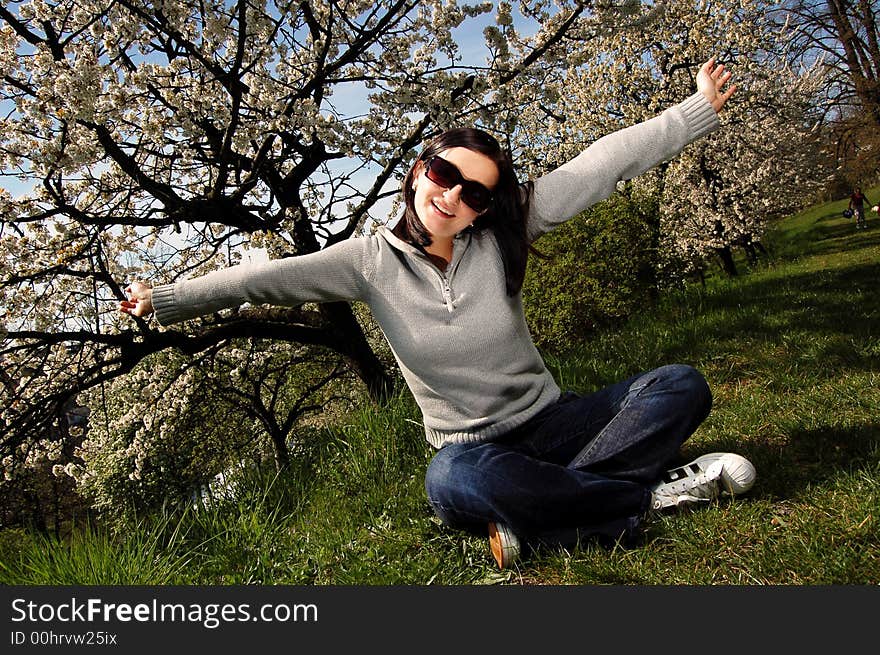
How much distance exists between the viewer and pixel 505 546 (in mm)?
2354

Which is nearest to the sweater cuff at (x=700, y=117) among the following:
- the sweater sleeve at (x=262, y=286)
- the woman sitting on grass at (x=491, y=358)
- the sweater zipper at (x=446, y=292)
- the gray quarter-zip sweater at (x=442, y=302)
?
the woman sitting on grass at (x=491, y=358)

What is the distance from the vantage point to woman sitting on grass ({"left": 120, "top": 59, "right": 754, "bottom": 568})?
7.91ft

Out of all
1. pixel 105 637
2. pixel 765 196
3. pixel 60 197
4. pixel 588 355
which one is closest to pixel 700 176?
pixel 765 196

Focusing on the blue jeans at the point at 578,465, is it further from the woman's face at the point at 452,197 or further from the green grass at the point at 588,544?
the woman's face at the point at 452,197

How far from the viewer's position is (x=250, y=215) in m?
6.48

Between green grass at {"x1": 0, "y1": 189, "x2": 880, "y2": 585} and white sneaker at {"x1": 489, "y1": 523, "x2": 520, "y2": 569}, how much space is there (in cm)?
5

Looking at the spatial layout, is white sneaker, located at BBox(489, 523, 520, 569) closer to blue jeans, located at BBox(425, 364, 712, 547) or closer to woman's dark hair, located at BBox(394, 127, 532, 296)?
blue jeans, located at BBox(425, 364, 712, 547)

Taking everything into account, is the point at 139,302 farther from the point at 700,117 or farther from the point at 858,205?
the point at 858,205

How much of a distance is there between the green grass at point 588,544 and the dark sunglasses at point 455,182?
1.36 metres

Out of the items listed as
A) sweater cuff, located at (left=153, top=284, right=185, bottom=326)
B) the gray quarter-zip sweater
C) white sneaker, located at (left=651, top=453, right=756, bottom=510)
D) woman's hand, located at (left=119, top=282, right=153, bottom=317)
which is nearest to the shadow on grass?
white sneaker, located at (left=651, top=453, right=756, bottom=510)

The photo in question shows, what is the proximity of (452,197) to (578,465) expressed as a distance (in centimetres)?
116

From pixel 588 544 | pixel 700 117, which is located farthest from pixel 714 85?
pixel 588 544

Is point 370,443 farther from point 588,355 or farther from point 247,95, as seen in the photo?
point 247,95

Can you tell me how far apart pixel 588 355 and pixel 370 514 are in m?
2.82
